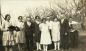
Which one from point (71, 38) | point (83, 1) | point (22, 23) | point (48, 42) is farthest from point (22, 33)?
point (83, 1)

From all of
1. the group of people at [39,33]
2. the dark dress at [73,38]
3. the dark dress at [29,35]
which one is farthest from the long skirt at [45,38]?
the dark dress at [73,38]

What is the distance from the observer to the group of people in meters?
1.98

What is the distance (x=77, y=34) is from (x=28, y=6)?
1.88 ft

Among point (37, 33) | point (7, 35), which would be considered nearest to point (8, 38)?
point (7, 35)

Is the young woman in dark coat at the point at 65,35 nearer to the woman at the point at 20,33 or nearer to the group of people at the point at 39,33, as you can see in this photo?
the group of people at the point at 39,33

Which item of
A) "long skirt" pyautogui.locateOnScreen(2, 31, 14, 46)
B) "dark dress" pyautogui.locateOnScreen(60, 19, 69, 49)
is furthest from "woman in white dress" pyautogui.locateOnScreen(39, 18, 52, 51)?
"long skirt" pyautogui.locateOnScreen(2, 31, 14, 46)

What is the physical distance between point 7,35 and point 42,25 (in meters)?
0.37

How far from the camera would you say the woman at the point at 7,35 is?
2.00 m

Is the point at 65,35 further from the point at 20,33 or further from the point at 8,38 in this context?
the point at 8,38

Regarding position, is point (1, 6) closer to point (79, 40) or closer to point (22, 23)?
point (22, 23)

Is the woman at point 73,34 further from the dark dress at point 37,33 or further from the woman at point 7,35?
the woman at point 7,35

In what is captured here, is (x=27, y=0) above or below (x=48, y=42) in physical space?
above

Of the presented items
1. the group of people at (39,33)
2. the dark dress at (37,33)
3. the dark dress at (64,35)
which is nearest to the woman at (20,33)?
the group of people at (39,33)

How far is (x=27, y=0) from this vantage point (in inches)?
78.7
